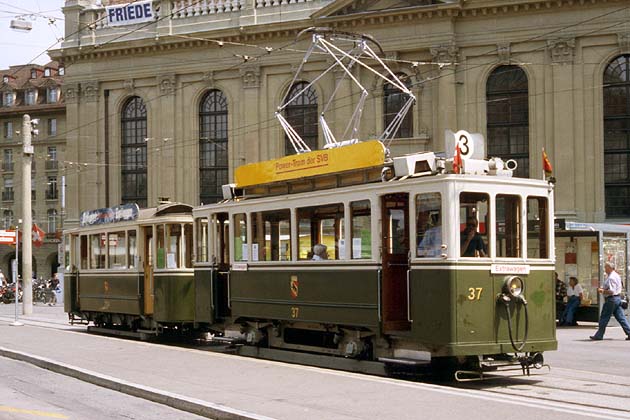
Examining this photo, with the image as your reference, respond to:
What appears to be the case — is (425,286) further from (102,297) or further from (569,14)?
(569,14)

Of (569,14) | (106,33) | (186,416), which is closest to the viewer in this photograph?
(186,416)

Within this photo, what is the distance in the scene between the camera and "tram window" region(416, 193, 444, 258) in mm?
13461

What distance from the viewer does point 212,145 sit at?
175ft

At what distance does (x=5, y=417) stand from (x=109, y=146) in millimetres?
45980

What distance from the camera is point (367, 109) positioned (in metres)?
48.1

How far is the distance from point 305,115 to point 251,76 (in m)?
3.81

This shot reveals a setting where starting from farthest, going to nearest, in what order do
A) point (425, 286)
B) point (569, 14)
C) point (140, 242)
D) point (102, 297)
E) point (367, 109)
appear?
point (367, 109)
point (569, 14)
point (102, 297)
point (140, 242)
point (425, 286)

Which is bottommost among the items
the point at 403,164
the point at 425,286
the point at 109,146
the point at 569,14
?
the point at 425,286

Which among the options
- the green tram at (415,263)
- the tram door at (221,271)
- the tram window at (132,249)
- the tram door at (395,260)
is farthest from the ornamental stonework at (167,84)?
the tram door at (395,260)

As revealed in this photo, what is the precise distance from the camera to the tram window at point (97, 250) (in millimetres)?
24078

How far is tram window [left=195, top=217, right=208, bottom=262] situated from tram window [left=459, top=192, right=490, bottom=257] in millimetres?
7208

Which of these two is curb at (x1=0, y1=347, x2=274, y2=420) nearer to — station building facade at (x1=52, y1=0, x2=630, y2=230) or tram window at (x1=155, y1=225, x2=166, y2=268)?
tram window at (x1=155, y1=225, x2=166, y2=268)

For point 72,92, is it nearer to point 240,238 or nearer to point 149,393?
point 240,238

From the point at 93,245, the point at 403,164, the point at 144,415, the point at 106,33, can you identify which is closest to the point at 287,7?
the point at 106,33
